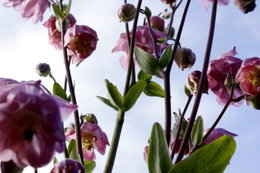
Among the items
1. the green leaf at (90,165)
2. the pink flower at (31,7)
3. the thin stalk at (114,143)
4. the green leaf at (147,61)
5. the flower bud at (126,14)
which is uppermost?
the flower bud at (126,14)

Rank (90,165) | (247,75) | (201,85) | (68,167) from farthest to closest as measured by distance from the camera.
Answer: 1. (90,165)
2. (247,75)
3. (201,85)
4. (68,167)

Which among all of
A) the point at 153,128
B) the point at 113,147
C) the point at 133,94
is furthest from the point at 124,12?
the point at 153,128

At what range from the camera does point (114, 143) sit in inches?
45.4

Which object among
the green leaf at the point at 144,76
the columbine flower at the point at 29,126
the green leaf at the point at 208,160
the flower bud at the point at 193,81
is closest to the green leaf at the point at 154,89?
the green leaf at the point at 144,76

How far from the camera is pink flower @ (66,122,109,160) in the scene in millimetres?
1368

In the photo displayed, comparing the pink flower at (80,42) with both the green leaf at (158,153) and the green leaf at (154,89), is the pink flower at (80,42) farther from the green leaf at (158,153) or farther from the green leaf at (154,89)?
the green leaf at (158,153)

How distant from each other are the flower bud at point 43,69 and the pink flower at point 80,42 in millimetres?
94

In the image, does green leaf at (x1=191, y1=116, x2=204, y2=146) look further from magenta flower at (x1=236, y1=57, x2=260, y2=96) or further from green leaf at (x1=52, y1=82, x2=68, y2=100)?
green leaf at (x1=52, y1=82, x2=68, y2=100)

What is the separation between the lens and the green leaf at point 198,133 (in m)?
1.12

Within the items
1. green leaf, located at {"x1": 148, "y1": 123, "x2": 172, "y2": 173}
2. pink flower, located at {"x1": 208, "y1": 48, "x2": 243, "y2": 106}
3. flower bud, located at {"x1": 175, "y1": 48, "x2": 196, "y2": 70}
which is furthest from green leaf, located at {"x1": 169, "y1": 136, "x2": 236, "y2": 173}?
flower bud, located at {"x1": 175, "y1": 48, "x2": 196, "y2": 70}

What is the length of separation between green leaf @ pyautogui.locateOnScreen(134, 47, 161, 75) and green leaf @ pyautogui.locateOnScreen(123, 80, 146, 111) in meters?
0.06

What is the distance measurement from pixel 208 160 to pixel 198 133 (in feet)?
0.83

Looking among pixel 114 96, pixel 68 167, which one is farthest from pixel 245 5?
pixel 68 167

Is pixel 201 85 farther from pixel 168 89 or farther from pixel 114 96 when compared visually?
pixel 114 96
